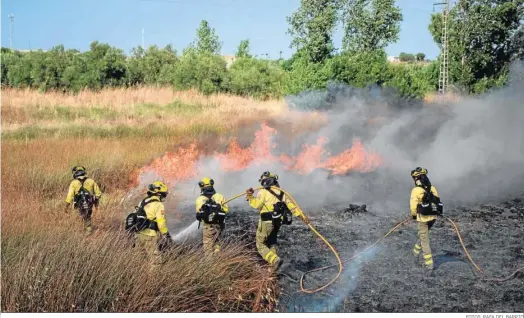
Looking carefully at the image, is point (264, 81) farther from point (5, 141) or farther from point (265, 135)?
point (5, 141)

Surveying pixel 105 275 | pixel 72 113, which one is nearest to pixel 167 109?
pixel 72 113

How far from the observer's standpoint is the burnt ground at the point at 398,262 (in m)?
8.13

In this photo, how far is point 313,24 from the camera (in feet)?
54.0

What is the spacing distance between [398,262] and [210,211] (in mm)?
3528

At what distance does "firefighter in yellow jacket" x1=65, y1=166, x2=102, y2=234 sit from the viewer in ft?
31.5

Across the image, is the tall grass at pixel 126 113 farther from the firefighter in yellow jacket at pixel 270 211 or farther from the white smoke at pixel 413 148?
the firefighter in yellow jacket at pixel 270 211

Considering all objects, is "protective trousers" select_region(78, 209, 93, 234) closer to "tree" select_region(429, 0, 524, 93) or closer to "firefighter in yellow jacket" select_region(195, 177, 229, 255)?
"firefighter in yellow jacket" select_region(195, 177, 229, 255)

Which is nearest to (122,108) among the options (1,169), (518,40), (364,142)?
(1,169)

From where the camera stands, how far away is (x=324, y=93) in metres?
18.0

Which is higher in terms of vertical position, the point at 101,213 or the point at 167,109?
the point at 167,109

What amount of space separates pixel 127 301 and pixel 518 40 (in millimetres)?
19738

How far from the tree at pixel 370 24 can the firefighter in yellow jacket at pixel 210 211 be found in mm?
10236

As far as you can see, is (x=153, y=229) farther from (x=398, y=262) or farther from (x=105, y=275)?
(x=398, y=262)

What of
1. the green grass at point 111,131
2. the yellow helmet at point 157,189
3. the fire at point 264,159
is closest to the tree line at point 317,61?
the fire at point 264,159
